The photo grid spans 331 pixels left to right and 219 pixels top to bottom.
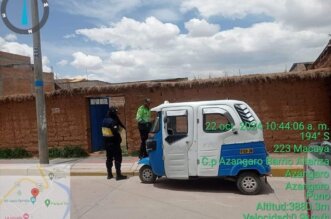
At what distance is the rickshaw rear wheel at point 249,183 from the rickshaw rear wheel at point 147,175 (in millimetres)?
2181

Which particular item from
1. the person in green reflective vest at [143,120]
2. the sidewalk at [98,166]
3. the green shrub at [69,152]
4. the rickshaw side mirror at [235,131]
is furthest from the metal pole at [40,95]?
the rickshaw side mirror at [235,131]

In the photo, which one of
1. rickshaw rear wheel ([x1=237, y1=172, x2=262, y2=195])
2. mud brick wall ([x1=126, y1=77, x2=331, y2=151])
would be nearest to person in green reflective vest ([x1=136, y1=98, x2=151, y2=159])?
mud brick wall ([x1=126, y1=77, x2=331, y2=151])

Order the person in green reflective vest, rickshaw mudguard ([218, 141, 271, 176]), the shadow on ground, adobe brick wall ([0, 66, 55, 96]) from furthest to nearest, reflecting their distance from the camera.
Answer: adobe brick wall ([0, 66, 55, 96]) < the person in green reflective vest < the shadow on ground < rickshaw mudguard ([218, 141, 271, 176])

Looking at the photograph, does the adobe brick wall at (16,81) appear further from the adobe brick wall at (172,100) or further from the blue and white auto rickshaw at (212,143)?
the blue and white auto rickshaw at (212,143)

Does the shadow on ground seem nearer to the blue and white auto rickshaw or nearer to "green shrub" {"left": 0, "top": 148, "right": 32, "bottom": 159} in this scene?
the blue and white auto rickshaw

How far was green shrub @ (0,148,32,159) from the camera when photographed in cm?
1437

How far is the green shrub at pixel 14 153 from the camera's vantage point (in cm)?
1437

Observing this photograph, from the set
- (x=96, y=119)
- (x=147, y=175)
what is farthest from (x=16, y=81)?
(x=147, y=175)

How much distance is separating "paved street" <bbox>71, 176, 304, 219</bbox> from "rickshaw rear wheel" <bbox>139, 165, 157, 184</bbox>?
6.1 inches

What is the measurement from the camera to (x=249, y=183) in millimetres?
7910

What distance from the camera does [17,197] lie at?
13.6 ft

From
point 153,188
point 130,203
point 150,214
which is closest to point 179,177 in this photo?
point 153,188

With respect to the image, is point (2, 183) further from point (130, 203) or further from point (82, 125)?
point (82, 125)

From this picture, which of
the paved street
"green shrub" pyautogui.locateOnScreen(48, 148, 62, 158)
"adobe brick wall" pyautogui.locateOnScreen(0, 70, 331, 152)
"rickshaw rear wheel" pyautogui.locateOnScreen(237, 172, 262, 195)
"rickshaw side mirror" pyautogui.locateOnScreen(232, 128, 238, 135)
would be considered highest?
"adobe brick wall" pyautogui.locateOnScreen(0, 70, 331, 152)
